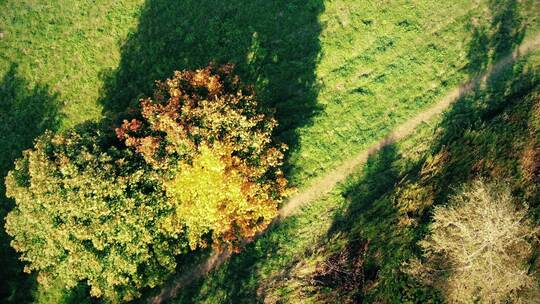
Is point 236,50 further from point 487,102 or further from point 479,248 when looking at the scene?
point 479,248

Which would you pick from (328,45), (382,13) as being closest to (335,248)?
(328,45)

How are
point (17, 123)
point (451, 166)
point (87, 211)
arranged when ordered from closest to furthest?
1. point (87, 211)
2. point (17, 123)
3. point (451, 166)

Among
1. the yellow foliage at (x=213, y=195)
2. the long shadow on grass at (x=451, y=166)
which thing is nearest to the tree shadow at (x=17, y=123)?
the yellow foliage at (x=213, y=195)

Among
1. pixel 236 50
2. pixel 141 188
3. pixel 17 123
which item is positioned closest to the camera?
pixel 141 188

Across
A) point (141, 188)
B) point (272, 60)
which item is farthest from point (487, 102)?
point (141, 188)

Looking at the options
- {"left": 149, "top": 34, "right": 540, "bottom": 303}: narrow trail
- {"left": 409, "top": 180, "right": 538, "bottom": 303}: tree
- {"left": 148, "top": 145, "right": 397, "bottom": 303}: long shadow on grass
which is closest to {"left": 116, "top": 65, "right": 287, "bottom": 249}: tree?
{"left": 148, "top": 145, "right": 397, "bottom": 303}: long shadow on grass

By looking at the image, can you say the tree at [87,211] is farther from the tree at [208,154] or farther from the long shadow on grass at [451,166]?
the long shadow on grass at [451,166]

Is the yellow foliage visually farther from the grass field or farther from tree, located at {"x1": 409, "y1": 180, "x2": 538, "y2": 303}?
tree, located at {"x1": 409, "y1": 180, "x2": 538, "y2": 303}
